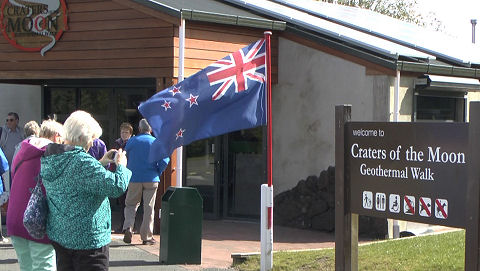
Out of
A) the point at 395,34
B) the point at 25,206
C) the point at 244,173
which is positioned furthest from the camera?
the point at 395,34

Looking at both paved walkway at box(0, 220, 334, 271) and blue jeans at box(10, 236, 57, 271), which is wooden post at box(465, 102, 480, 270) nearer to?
blue jeans at box(10, 236, 57, 271)

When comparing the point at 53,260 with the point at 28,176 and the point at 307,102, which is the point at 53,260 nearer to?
the point at 28,176

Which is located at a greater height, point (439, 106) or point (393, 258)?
point (439, 106)

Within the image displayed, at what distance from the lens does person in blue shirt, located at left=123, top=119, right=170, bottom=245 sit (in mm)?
9859

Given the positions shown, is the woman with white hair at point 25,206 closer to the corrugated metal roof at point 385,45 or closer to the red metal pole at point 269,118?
the red metal pole at point 269,118

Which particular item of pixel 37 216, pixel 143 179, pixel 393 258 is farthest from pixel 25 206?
pixel 143 179

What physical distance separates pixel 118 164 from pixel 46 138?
1.08 metres

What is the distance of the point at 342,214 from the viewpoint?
19.6 ft

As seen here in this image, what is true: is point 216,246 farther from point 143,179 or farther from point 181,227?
point 181,227

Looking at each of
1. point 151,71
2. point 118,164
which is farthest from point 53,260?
point 151,71

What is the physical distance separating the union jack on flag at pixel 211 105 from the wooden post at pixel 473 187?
3.11 metres

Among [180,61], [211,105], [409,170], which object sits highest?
[180,61]

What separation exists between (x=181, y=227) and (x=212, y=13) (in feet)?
12.7

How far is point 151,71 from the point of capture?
11125 millimetres
